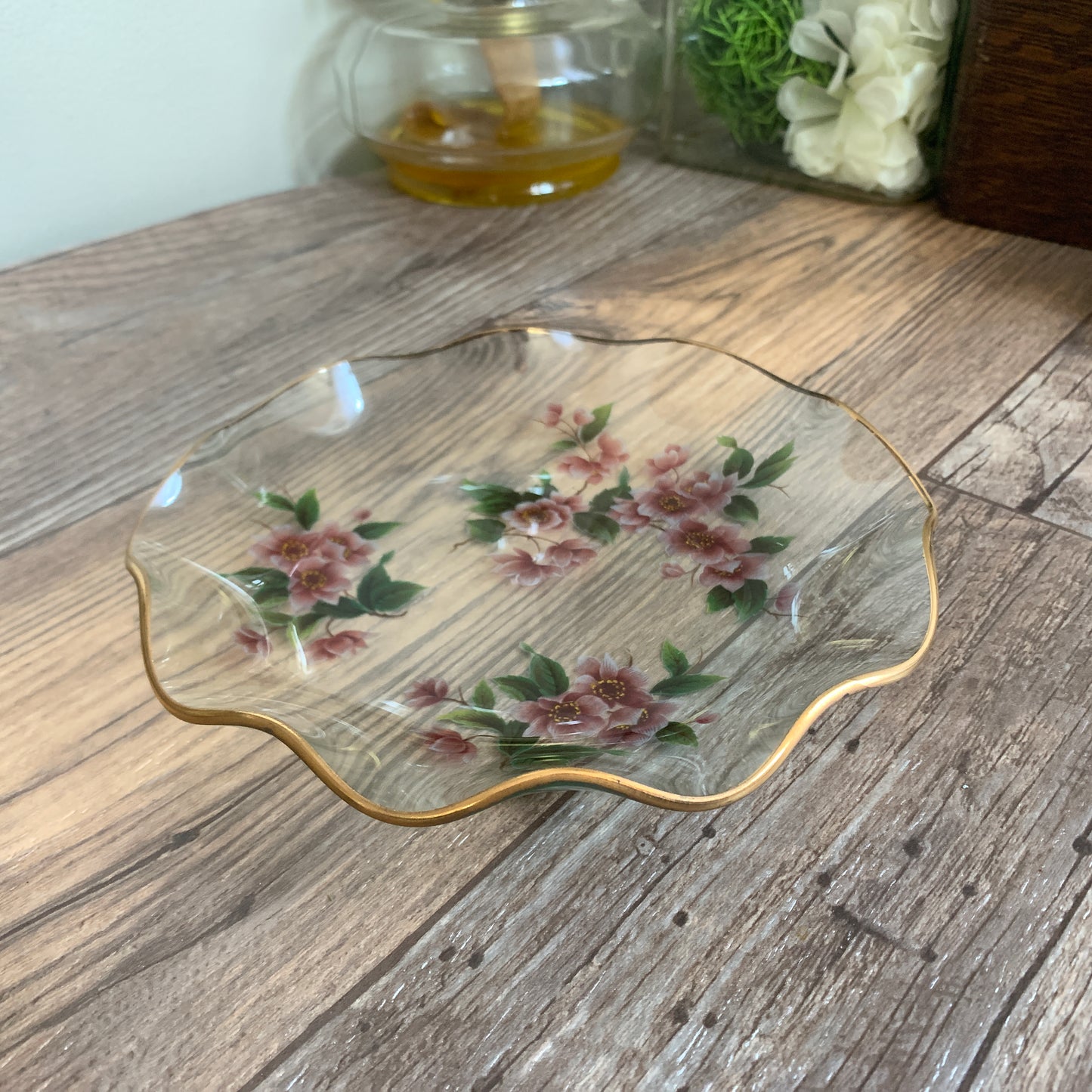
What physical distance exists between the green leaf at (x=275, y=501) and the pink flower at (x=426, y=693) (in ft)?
0.39

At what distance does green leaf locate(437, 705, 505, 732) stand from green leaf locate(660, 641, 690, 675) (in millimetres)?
68

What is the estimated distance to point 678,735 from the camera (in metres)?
0.34

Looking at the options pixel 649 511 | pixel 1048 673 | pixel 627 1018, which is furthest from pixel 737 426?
pixel 627 1018

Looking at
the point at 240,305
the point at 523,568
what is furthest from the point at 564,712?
the point at 240,305

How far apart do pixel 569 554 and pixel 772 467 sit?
101 millimetres

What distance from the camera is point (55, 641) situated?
1.41ft

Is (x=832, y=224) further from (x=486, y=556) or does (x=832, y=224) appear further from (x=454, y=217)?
(x=486, y=556)

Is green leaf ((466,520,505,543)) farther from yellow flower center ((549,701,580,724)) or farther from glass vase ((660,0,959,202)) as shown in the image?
glass vase ((660,0,959,202))

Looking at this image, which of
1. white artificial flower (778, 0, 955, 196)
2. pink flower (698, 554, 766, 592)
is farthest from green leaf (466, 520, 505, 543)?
white artificial flower (778, 0, 955, 196)

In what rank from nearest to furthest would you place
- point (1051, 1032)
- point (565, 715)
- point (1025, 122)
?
point (1051, 1032), point (565, 715), point (1025, 122)

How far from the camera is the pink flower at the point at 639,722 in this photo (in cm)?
35

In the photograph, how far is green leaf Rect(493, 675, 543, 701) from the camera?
40 cm

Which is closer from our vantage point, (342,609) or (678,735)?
(678,735)

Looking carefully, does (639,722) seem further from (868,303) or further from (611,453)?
(868,303)
